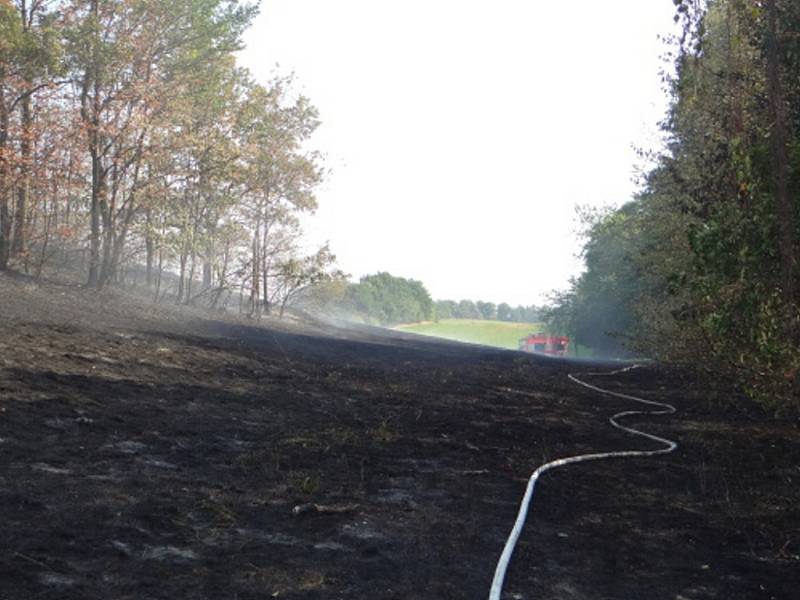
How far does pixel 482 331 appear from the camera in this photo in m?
146

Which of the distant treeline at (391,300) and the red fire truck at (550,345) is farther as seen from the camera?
the distant treeline at (391,300)

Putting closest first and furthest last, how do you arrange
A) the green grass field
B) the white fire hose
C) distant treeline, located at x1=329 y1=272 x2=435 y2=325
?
the white fire hose, the green grass field, distant treeline, located at x1=329 y1=272 x2=435 y2=325

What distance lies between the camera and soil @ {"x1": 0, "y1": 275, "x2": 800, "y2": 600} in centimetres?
409

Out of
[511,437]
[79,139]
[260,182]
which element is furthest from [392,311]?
[511,437]

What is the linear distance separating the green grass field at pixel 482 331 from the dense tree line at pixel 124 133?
10236 cm

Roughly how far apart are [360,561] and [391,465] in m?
2.76

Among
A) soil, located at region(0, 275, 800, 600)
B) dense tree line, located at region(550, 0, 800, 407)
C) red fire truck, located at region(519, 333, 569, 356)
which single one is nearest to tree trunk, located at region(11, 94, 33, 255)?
soil, located at region(0, 275, 800, 600)

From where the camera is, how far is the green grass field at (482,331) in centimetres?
13573

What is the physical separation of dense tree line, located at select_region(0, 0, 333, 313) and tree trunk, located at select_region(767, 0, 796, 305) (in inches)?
684

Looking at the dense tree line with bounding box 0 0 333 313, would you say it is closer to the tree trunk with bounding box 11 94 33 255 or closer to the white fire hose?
the tree trunk with bounding box 11 94 33 255

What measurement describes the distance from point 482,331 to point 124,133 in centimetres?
12654

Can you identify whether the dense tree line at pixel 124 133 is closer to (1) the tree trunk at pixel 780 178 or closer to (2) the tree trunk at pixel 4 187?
(2) the tree trunk at pixel 4 187

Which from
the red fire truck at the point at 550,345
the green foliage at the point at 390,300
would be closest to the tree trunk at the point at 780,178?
the red fire truck at the point at 550,345

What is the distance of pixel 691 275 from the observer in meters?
12.5
